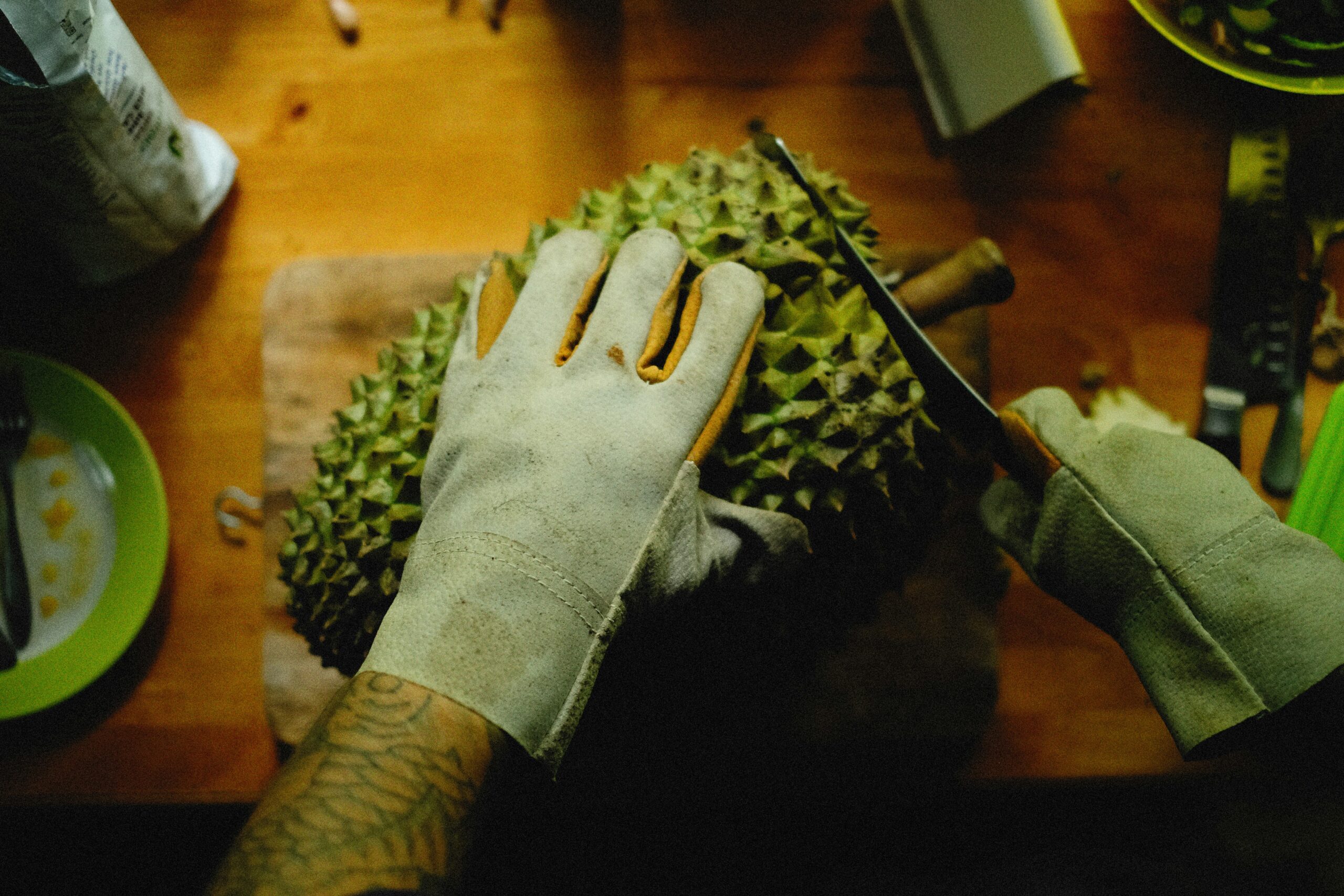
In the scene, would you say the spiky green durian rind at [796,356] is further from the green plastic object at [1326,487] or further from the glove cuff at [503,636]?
the green plastic object at [1326,487]

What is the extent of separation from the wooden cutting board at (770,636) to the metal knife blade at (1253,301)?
27 centimetres

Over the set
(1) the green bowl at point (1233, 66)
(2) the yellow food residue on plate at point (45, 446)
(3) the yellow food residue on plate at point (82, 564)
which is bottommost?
(3) the yellow food residue on plate at point (82, 564)

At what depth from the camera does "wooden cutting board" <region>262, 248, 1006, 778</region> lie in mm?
888

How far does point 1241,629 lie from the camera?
62 centimetres

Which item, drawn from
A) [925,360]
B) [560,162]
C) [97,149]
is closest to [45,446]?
[97,149]

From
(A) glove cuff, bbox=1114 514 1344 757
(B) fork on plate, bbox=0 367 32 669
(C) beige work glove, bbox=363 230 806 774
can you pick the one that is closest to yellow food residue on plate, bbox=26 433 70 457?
(B) fork on plate, bbox=0 367 32 669

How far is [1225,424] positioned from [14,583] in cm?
139

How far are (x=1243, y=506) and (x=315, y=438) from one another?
3.10ft

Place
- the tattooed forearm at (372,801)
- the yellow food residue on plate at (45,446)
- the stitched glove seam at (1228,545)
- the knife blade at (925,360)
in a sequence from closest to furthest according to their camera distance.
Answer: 1. the tattooed forearm at (372,801)
2. the stitched glove seam at (1228,545)
3. the knife blade at (925,360)
4. the yellow food residue on plate at (45,446)

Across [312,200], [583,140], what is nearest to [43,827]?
[312,200]

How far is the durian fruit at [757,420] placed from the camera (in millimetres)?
701

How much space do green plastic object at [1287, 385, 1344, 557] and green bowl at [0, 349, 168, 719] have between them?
1.24 m

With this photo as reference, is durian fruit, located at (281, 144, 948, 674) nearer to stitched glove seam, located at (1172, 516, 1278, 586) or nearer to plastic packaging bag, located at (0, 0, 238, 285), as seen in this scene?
stitched glove seam, located at (1172, 516, 1278, 586)

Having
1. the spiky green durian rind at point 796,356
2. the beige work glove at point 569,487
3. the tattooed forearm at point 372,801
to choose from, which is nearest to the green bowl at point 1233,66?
the spiky green durian rind at point 796,356
